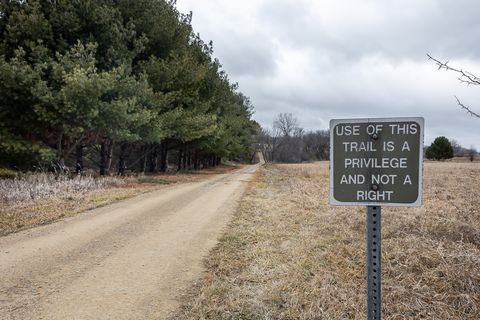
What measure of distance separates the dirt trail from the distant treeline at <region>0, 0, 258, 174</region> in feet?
20.5

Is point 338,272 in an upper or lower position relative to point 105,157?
lower

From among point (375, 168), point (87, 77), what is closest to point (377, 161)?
point (375, 168)

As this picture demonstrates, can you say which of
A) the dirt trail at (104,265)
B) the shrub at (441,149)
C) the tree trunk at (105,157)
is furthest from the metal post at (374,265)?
the shrub at (441,149)

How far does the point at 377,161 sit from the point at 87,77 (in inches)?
511

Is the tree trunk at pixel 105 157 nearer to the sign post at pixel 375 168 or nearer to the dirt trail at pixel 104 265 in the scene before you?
the dirt trail at pixel 104 265

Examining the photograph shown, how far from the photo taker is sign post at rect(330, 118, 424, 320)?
253 cm

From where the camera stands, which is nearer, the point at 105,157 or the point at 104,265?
the point at 104,265

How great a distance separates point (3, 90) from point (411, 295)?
47.1 ft

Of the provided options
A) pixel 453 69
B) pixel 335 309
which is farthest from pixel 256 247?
pixel 453 69

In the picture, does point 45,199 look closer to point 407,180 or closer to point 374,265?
point 374,265

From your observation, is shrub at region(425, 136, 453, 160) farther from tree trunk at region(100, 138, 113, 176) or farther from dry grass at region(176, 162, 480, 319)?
dry grass at region(176, 162, 480, 319)

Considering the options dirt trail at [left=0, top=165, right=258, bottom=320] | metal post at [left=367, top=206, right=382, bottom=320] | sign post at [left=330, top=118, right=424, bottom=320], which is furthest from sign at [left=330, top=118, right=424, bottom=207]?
dirt trail at [left=0, top=165, right=258, bottom=320]

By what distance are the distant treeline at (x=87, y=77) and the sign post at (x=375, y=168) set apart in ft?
40.2

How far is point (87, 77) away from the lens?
1354cm
